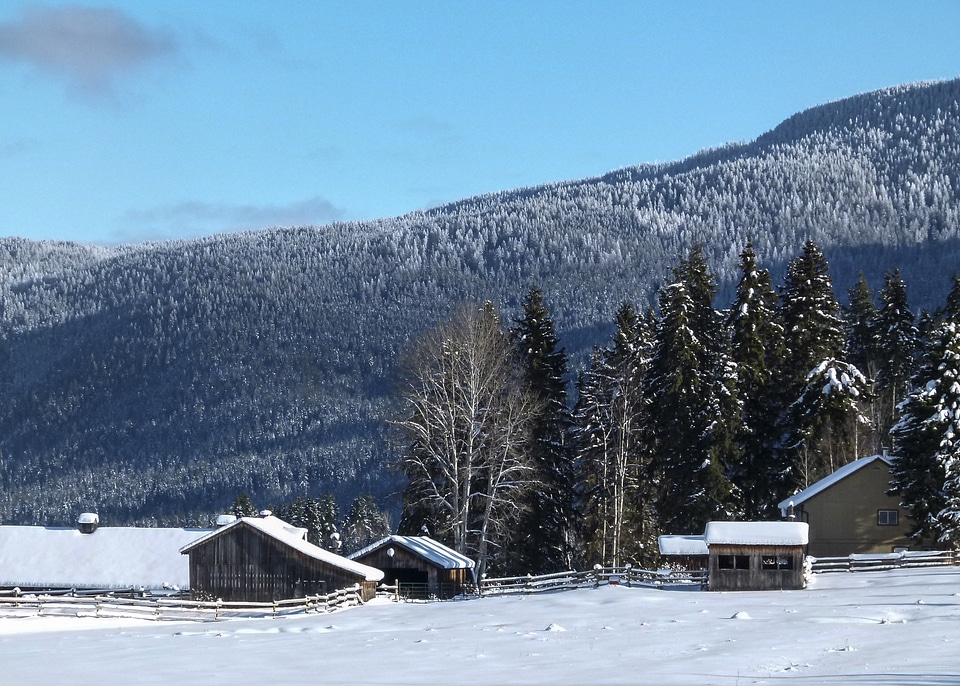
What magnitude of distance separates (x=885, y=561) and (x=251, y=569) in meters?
27.7

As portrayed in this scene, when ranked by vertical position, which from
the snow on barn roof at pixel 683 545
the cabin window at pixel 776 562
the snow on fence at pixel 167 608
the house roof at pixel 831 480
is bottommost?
the snow on fence at pixel 167 608

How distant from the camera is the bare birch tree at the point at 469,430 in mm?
54812

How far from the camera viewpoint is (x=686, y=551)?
54.9 meters

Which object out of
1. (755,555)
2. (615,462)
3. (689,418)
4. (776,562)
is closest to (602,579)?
(615,462)

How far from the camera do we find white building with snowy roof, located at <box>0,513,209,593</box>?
65.3 metres

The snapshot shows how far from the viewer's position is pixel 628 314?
6169 centimetres

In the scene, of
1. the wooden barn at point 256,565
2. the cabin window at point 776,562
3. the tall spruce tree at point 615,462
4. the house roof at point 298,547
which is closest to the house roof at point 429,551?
Answer: the house roof at point 298,547

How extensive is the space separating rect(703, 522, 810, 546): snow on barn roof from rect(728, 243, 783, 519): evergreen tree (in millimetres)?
8219

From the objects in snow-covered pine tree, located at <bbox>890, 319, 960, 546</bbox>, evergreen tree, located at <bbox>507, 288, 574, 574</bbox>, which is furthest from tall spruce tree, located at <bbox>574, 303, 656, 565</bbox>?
snow-covered pine tree, located at <bbox>890, 319, 960, 546</bbox>

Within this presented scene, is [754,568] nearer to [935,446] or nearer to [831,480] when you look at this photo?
[935,446]

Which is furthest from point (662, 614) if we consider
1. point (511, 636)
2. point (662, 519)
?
point (662, 519)

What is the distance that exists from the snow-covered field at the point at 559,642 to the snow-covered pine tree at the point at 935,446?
2.98 metres

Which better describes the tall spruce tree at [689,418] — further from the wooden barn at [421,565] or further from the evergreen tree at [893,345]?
the evergreen tree at [893,345]

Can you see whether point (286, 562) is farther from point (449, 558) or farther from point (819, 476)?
point (819, 476)
